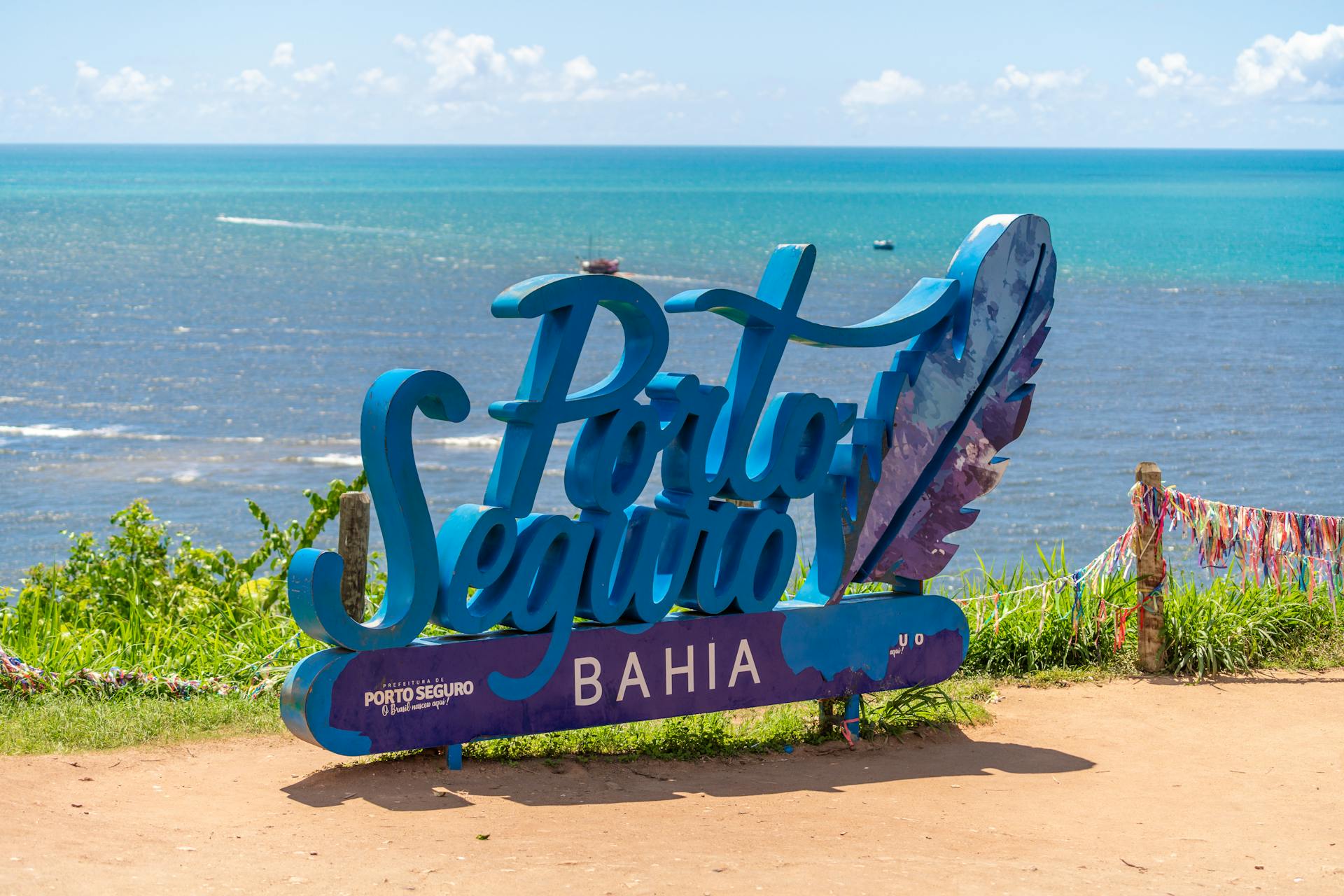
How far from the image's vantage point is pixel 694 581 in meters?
10.1

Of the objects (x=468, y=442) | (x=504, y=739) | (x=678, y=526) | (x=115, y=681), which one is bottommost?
(x=468, y=442)

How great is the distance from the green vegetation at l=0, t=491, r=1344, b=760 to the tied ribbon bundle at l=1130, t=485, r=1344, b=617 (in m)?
0.31

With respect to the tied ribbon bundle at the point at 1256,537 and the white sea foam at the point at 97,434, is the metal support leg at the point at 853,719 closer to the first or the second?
the tied ribbon bundle at the point at 1256,537

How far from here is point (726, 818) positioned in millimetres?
8945

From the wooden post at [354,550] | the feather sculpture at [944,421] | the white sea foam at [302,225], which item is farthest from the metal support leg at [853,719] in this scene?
the white sea foam at [302,225]

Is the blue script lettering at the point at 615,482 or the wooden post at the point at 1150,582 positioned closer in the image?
the blue script lettering at the point at 615,482

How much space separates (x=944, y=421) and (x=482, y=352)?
40708mm

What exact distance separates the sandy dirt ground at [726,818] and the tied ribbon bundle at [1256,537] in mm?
1805

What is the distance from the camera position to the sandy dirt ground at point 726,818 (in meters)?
7.77

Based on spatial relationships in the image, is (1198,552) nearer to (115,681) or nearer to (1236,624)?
(1236,624)

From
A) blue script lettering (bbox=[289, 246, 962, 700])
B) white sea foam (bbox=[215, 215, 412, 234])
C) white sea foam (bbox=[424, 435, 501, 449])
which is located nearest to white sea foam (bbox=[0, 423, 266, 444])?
white sea foam (bbox=[424, 435, 501, 449])

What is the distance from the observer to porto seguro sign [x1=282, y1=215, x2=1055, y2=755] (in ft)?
29.8

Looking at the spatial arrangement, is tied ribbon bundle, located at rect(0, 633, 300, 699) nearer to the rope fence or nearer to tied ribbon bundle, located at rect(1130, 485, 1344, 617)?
the rope fence

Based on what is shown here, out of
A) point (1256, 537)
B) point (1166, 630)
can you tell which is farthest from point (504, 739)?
point (1256, 537)
